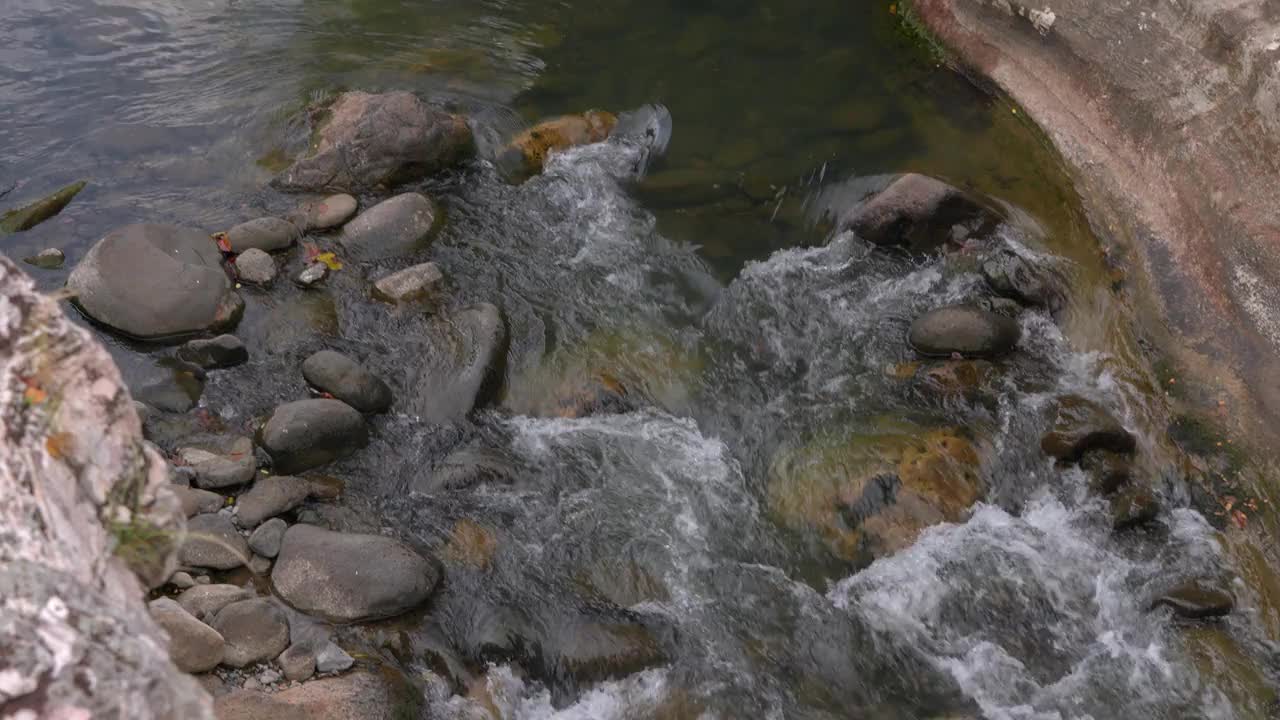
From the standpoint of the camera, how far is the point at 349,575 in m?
6.53

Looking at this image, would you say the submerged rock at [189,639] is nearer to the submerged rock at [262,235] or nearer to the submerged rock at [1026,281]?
the submerged rock at [262,235]

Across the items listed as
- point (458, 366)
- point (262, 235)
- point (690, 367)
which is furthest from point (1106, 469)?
point (262, 235)

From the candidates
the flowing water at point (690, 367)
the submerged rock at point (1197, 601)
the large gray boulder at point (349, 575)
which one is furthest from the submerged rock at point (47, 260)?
the submerged rock at point (1197, 601)

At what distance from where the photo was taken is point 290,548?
6688 mm

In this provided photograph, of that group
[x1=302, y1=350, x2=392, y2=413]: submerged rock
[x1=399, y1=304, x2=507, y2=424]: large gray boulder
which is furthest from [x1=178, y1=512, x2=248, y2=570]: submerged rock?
[x1=399, y1=304, x2=507, y2=424]: large gray boulder

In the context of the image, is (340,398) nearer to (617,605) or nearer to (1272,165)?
(617,605)

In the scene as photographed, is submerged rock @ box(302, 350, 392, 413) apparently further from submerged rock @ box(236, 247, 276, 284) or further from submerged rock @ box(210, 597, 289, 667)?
submerged rock @ box(210, 597, 289, 667)

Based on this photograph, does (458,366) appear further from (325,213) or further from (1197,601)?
(1197,601)

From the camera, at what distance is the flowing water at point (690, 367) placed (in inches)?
270

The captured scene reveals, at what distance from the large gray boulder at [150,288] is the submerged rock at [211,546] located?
96.4 inches

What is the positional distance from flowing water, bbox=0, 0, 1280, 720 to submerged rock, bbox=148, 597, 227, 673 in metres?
0.98

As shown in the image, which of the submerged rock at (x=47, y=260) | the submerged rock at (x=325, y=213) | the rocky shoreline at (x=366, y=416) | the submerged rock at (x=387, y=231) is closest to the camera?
the rocky shoreline at (x=366, y=416)

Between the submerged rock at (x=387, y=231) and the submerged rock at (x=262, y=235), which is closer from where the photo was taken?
the submerged rock at (x=262, y=235)

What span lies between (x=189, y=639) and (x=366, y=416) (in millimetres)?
2675
